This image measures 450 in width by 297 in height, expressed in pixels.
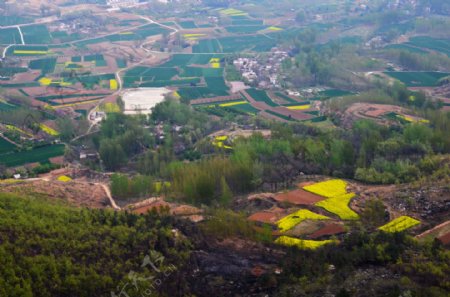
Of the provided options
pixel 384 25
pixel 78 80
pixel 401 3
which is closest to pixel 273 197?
pixel 78 80

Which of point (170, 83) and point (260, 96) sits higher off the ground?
point (170, 83)

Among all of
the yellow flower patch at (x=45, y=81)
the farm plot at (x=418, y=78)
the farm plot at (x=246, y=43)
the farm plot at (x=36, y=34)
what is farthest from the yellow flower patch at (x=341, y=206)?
the farm plot at (x=36, y=34)

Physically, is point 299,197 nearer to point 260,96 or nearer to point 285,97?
point 285,97

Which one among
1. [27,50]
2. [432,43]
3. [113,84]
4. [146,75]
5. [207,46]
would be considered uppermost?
[432,43]

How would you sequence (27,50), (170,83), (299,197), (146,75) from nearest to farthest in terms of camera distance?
(299,197)
(170,83)
(146,75)
(27,50)

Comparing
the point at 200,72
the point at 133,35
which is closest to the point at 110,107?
the point at 200,72

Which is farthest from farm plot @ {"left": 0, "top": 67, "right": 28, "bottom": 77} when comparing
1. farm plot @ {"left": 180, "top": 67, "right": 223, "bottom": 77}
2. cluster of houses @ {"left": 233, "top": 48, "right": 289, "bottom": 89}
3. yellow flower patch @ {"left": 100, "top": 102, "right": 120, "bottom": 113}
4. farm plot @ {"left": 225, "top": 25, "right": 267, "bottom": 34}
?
farm plot @ {"left": 225, "top": 25, "right": 267, "bottom": 34}

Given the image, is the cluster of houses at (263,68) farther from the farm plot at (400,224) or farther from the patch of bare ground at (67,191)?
the farm plot at (400,224)

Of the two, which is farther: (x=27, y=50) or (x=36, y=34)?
(x=36, y=34)
